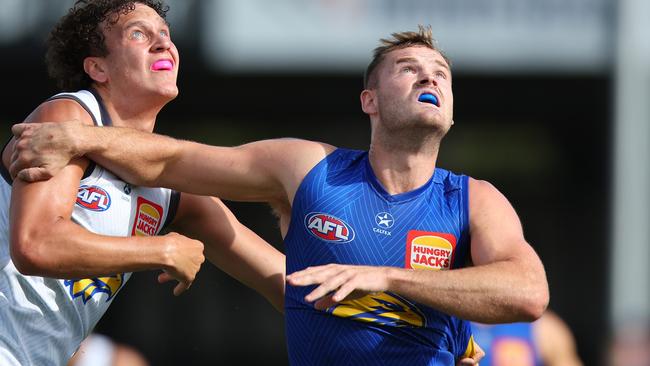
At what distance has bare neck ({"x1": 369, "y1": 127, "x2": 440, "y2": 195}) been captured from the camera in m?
6.09

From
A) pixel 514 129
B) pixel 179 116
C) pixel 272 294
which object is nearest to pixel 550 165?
pixel 514 129

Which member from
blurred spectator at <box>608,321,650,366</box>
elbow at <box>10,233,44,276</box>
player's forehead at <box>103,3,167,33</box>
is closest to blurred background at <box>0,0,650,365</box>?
blurred spectator at <box>608,321,650,366</box>

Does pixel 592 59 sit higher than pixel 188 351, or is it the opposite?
pixel 592 59

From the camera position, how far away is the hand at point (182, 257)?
5.73 metres

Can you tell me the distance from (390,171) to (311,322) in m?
0.79

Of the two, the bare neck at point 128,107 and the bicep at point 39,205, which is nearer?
the bicep at point 39,205

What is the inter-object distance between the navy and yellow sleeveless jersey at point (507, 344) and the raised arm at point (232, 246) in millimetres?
3251

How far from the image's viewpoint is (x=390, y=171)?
610 cm

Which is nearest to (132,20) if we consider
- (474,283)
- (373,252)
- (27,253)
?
(27,253)

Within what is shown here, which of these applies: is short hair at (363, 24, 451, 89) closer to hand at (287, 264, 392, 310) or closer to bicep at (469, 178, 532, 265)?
bicep at (469, 178, 532, 265)

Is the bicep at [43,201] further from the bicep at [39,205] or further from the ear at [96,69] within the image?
the ear at [96,69]

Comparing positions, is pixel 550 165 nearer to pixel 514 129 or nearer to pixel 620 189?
pixel 514 129

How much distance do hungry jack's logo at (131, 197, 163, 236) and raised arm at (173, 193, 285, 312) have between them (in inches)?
8.4

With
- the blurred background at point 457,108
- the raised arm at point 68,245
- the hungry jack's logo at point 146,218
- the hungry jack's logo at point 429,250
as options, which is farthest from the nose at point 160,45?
the blurred background at point 457,108
